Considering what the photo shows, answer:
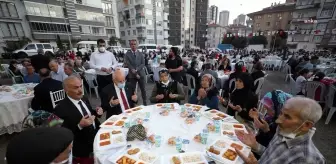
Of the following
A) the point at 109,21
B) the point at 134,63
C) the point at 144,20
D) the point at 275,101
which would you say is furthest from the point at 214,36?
the point at 275,101

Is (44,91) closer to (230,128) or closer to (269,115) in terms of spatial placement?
(230,128)

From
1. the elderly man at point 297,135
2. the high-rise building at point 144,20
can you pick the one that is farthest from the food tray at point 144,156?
the high-rise building at point 144,20

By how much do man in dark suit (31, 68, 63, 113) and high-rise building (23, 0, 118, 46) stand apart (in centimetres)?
2843

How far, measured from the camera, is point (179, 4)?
48312mm

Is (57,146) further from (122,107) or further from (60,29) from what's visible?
(60,29)

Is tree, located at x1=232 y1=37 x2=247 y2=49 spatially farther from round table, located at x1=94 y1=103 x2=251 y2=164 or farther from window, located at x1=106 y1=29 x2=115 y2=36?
round table, located at x1=94 y1=103 x2=251 y2=164

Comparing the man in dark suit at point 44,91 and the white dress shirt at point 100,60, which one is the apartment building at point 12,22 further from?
the man in dark suit at point 44,91

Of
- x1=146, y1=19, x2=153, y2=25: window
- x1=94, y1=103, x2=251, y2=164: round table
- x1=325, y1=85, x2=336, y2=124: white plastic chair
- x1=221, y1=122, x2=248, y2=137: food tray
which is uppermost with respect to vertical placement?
x1=146, y1=19, x2=153, y2=25: window

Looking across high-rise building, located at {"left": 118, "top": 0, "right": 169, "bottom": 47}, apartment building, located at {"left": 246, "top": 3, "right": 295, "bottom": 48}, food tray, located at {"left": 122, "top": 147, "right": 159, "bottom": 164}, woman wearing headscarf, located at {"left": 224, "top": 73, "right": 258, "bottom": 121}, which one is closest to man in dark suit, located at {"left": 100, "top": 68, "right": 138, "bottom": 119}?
food tray, located at {"left": 122, "top": 147, "right": 159, "bottom": 164}

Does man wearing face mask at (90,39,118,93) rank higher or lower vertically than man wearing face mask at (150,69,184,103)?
higher

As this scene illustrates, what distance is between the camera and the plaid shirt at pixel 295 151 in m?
1.25

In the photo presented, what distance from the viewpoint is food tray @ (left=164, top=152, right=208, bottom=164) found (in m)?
1.56

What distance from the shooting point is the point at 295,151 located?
1.33 m

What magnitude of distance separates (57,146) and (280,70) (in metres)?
17.4
